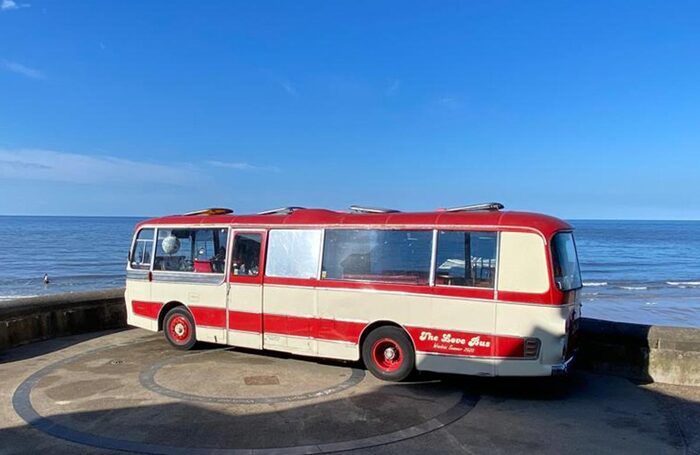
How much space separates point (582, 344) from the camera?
833 cm

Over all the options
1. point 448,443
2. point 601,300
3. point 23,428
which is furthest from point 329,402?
point 601,300

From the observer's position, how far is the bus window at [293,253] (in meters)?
8.37

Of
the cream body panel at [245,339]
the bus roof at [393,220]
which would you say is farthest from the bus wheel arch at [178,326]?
the bus roof at [393,220]

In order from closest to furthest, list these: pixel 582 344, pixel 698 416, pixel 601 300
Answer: pixel 698 416 < pixel 582 344 < pixel 601 300

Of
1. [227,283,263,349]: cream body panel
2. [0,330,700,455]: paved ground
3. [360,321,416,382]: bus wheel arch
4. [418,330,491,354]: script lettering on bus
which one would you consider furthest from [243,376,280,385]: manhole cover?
[418,330,491,354]: script lettering on bus

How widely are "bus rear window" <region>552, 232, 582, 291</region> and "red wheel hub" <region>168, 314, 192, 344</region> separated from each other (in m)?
6.13

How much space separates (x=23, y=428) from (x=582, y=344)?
7.52m

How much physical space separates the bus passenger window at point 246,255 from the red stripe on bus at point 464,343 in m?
2.86

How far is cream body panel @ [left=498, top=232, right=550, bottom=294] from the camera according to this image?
22.1 feet

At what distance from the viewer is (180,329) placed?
9516 millimetres

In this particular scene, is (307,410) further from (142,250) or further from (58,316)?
(58,316)

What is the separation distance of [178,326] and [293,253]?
2706 millimetres

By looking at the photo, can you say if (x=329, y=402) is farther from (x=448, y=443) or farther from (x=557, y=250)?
(x=557, y=250)

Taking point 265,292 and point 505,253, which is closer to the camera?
point 505,253
